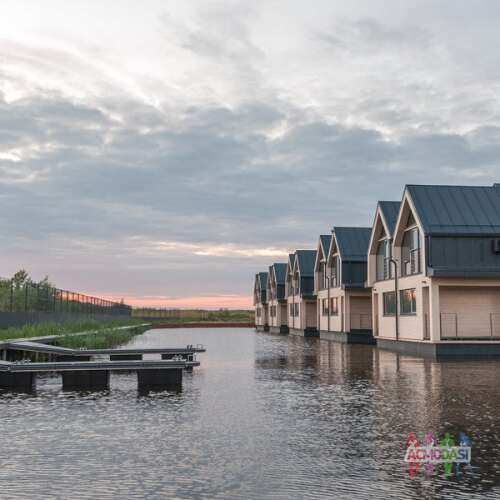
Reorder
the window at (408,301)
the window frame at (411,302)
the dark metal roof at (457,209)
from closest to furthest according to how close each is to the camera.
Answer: the dark metal roof at (457,209) < the window frame at (411,302) < the window at (408,301)

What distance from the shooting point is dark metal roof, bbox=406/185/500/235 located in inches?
1193

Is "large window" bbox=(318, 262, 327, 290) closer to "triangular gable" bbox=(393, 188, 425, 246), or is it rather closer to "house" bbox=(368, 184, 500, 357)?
"triangular gable" bbox=(393, 188, 425, 246)

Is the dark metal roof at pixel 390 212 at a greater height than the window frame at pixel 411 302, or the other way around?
the dark metal roof at pixel 390 212

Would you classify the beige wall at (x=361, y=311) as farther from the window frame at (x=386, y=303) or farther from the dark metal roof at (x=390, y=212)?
the dark metal roof at (x=390, y=212)

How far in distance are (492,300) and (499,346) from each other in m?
2.81

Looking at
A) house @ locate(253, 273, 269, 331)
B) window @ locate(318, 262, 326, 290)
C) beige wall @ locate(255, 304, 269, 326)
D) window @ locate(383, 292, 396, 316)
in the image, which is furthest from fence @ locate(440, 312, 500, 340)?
beige wall @ locate(255, 304, 269, 326)

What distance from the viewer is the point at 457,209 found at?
31.5 m

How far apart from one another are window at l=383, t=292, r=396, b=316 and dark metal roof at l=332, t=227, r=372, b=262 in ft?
27.5

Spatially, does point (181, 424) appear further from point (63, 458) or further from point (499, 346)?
point (499, 346)

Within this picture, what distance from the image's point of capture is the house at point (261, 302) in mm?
88250

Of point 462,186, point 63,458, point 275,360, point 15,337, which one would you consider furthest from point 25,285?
point 63,458

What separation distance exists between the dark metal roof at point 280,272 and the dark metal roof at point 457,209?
42.5 metres

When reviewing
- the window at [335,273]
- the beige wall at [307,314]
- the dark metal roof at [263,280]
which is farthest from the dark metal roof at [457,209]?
the dark metal roof at [263,280]

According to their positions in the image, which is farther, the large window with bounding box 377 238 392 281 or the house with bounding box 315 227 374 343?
the house with bounding box 315 227 374 343
